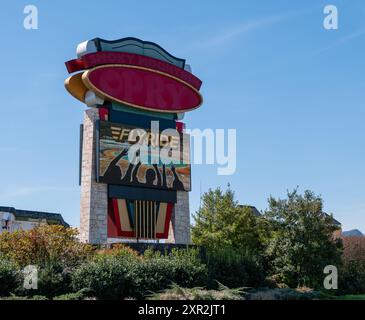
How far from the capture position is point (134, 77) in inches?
1339

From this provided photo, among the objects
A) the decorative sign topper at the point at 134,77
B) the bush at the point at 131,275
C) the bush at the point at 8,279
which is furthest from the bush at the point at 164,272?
the decorative sign topper at the point at 134,77

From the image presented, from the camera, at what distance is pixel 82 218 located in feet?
102

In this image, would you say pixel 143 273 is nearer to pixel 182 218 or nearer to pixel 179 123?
pixel 182 218

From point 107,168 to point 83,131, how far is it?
277 cm

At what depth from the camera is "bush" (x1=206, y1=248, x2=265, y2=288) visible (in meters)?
28.9

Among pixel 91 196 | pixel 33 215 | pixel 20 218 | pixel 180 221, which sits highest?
pixel 33 215

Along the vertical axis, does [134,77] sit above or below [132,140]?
above

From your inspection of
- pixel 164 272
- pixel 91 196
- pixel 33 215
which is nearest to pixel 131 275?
pixel 164 272

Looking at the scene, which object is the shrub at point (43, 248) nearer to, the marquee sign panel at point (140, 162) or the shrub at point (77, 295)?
the shrub at point (77, 295)

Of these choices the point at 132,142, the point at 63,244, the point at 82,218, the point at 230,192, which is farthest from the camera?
the point at 230,192

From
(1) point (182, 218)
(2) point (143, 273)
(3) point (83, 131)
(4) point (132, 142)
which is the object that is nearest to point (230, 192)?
(1) point (182, 218)

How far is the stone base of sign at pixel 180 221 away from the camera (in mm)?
35031

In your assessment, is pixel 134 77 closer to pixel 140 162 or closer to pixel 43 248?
pixel 140 162

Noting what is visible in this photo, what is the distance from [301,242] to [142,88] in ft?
45.2
